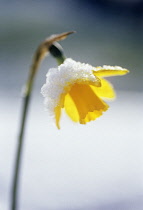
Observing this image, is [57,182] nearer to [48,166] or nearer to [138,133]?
[48,166]

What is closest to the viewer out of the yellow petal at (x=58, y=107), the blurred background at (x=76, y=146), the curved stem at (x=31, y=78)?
the yellow petal at (x=58, y=107)

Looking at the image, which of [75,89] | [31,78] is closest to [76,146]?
[31,78]

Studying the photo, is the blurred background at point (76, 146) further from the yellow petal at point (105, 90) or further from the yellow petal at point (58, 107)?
the yellow petal at point (105, 90)

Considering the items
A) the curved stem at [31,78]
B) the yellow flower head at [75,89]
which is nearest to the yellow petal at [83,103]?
the yellow flower head at [75,89]

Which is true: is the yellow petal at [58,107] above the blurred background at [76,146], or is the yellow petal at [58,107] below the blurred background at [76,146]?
below

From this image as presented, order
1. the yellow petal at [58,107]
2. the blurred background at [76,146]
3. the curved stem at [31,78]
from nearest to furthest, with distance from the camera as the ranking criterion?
the yellow petal at [58,107] → the curved stem at [31,78] → the blurred background at [76,146]

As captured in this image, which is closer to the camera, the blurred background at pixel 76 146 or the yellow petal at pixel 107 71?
the yellow petal at pixel 107 71

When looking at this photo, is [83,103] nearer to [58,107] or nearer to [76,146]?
[58,107]

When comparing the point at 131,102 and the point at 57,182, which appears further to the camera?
the point at 131,102

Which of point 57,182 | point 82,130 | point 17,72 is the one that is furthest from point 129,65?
point 57,182
